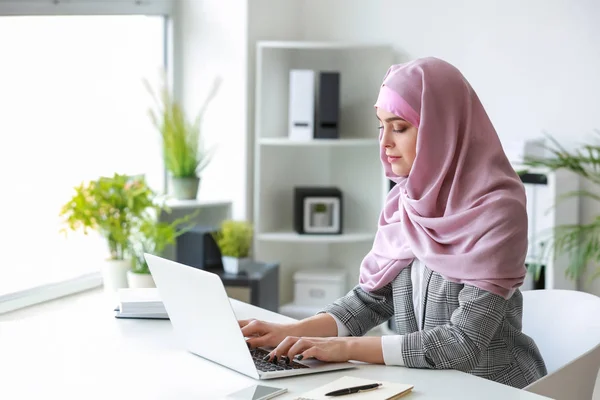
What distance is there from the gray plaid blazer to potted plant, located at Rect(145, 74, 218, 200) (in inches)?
81.2

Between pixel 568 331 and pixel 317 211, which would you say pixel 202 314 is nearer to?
pixel 568 331

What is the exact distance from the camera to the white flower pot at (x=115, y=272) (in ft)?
11.7

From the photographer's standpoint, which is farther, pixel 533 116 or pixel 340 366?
pixel 533 116

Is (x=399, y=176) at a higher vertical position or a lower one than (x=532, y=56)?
lower

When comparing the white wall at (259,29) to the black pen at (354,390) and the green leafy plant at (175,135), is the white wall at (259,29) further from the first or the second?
the black pen at (354,390)

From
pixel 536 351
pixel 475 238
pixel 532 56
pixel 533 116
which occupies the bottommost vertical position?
pixel 536 351

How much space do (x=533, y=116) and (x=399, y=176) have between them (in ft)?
7.05

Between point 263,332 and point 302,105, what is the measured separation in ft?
7.99

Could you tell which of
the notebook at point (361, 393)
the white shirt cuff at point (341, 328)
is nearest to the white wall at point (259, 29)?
the white shirt cuff at point (341, 328)

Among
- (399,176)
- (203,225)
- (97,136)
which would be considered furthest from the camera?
(203,225)

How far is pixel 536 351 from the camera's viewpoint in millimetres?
2123

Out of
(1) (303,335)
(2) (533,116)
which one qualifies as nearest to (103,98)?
(2) (533,116)

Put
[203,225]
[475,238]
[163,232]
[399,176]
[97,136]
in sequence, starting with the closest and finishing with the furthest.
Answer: [475,238], [399,176], [163,232], [97,136], [203,225]

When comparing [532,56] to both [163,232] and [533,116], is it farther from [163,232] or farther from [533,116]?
[163,232]
